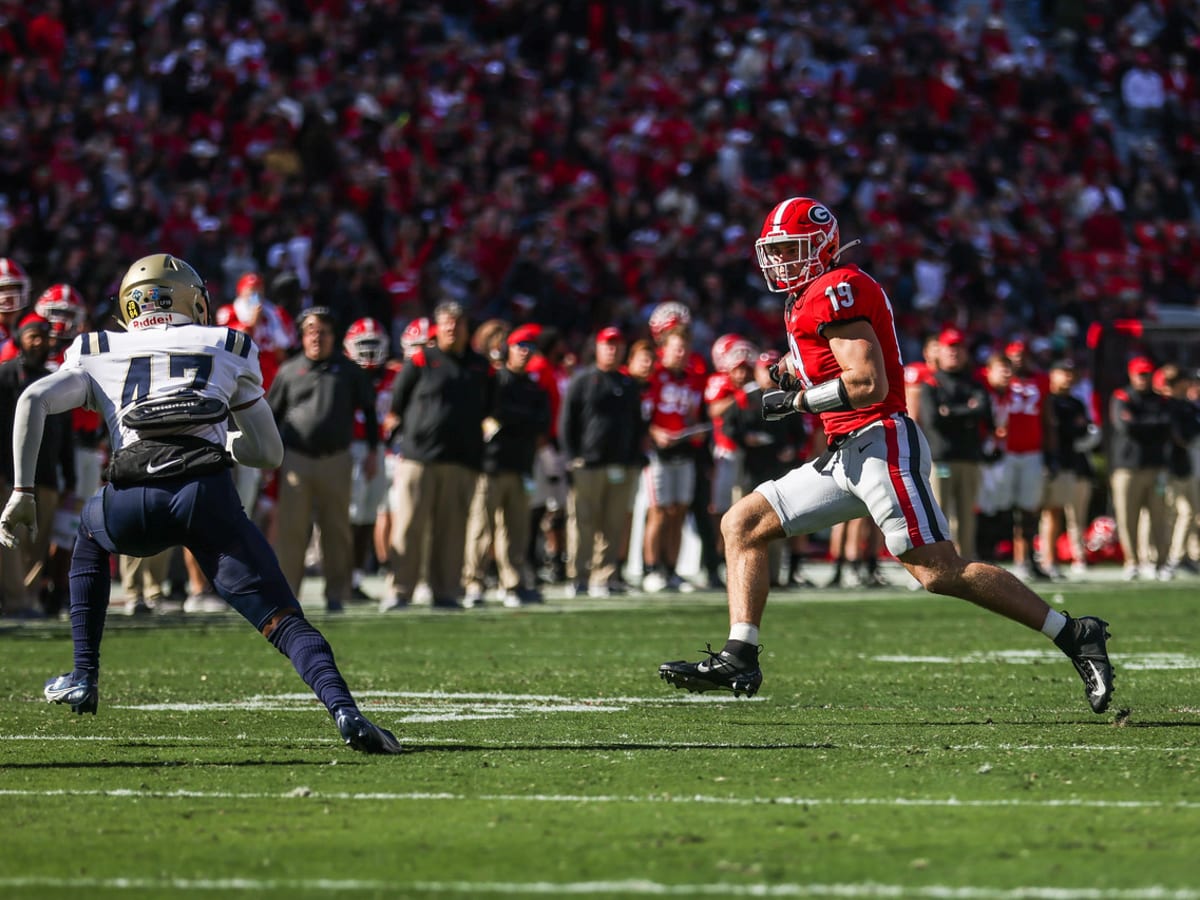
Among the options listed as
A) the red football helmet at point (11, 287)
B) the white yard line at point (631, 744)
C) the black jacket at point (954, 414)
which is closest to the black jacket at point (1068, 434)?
the black jacket at point (954, 414)

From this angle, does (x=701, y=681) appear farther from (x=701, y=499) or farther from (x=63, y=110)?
(x=63, y=110)

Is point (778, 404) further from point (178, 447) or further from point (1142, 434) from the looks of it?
point (1142, 434)

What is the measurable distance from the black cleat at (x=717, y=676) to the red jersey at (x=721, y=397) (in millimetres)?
10279

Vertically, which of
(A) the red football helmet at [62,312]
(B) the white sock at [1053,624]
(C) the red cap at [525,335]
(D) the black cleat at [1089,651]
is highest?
(C) the red cap at [525,335]

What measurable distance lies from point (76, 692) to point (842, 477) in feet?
9.52

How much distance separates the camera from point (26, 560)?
14.2 m

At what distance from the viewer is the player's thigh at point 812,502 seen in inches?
304

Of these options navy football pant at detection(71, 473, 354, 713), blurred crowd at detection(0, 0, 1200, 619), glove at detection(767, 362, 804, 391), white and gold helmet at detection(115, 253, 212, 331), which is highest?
blurred crowd at detection(0, 0, 1200, 619)

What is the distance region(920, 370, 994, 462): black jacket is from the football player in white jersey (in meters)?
11.3

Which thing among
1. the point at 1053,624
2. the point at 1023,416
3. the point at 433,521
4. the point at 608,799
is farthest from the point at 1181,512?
the point at 608,799

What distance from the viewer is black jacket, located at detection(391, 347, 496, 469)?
14891 millimetres

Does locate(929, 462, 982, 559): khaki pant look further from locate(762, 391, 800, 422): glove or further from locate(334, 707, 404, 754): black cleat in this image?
locate(334, 707, 404, 754): black cleat

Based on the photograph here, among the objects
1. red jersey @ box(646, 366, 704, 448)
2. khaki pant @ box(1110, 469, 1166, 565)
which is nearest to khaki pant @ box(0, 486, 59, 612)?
red jersey @ box(646, 366, 704, 448)

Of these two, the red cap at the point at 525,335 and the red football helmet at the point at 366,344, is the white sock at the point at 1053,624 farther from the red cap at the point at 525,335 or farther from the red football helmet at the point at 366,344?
the red cap at the point at 525,335
